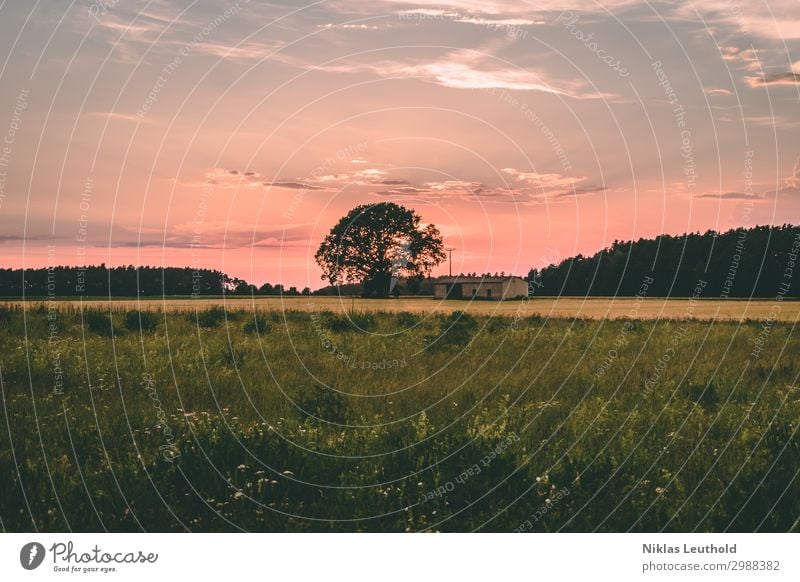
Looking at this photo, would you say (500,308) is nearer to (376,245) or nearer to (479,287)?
(376,245)

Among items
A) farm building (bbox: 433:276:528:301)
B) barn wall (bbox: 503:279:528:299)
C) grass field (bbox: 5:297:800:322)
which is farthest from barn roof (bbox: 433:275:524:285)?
grass field (bbox: 5:297:800:322)

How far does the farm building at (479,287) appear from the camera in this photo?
77.3 metres

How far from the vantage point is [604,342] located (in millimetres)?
17578

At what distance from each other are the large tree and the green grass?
29592 millimetres

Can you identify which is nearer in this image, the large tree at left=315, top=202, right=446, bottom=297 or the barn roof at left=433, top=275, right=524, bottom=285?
the large tree at left=315, top=202, right=446, bottom=297

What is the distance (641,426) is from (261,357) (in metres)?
7.70

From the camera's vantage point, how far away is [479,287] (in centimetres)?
7781

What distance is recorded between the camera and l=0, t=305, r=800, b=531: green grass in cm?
649
